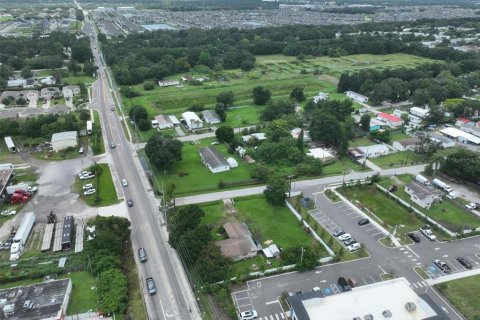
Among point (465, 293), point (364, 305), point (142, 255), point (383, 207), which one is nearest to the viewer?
point (364, 305)

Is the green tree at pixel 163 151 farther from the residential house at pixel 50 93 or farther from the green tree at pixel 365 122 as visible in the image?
the residential house at pixel 50 93

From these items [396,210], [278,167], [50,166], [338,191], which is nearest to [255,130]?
[278,167]

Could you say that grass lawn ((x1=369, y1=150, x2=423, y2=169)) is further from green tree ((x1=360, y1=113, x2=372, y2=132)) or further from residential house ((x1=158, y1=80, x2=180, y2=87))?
residential house ((x1=158, y1=80, x2=180, y2=87))

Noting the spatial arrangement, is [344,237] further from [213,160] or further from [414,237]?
[213,160]

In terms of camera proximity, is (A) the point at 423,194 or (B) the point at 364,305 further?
(A) the point at 423,194

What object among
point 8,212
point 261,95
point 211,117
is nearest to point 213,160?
point 211,117

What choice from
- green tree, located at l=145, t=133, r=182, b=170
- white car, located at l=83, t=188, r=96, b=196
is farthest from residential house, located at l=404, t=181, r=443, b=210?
white car, located at l=83, t=188, r=96, b=196

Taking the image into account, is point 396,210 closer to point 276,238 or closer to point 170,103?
point 276,238

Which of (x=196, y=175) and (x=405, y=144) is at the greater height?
(x=196, y=175)

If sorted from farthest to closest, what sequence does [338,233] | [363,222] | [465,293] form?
[363,222], [338,233], [465,293]
